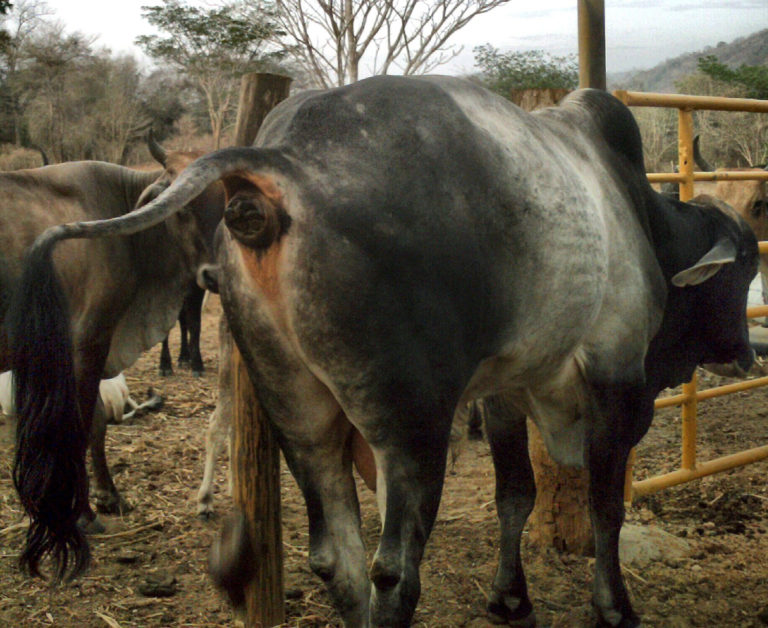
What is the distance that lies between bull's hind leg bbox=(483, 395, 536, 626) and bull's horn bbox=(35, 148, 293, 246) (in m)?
1.46

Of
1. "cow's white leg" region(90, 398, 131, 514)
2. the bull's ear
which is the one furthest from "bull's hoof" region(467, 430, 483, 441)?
the bull's ear

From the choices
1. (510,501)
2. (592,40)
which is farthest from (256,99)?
(510,501)

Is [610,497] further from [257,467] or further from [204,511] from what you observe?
[204,511]

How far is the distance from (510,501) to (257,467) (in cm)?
97

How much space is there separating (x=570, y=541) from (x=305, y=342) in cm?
199

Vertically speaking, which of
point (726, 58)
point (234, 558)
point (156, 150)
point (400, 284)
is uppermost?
point (726, 58)

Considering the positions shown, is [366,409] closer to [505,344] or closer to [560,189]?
[505,344]

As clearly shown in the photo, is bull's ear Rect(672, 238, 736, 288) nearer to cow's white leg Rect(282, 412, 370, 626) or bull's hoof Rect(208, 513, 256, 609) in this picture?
cow's white leg Rect(282, 412, 370, 626)

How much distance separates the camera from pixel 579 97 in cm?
314

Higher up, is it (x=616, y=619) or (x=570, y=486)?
(x=570, y=486)

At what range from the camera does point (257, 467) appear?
2748 millimetres

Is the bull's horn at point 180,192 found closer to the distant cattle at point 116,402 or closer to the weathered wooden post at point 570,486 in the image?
the weathered wooden post at point 570,486

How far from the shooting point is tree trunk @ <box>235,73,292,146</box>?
109 inches

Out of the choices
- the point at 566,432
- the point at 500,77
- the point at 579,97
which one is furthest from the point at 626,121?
the point at 500,77
